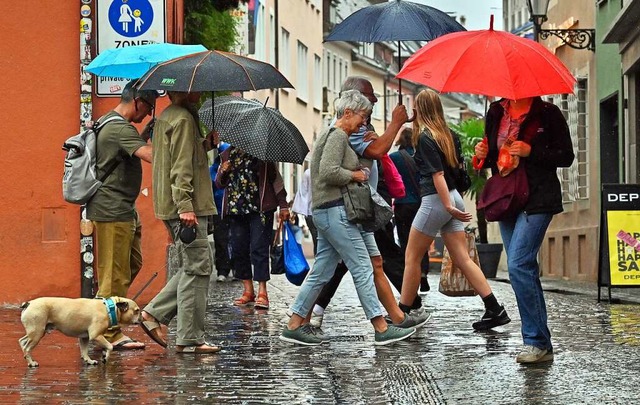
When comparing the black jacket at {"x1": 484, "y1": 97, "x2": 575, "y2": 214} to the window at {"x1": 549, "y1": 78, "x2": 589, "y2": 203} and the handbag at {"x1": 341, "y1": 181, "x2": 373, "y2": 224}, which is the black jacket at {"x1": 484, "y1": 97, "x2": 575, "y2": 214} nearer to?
the handbag at {"x1": 341, "y1": 181, "x2": 373, "y2": 224}

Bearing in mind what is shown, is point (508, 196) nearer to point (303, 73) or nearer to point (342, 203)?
point (342, 203)

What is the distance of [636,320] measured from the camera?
1312cm

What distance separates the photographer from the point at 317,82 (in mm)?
59719

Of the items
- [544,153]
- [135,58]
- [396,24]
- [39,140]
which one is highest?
[396,24]

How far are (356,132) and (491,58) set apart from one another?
161 cm

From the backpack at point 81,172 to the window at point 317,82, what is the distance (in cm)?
4724

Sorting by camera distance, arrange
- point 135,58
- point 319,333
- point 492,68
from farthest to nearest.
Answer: point 135,58 < point 319,333 < point 492,68

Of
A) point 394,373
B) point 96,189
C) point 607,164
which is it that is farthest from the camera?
point 607,164

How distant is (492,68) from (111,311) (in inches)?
114

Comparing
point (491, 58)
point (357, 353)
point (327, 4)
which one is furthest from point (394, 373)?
point (327, 4)

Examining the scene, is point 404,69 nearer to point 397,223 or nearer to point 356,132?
point 356,132

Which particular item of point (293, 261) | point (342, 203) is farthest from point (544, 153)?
point (293, 261)

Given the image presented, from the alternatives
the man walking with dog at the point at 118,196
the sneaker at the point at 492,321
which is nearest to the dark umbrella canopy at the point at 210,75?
the man walking with dog at the point at 118,196

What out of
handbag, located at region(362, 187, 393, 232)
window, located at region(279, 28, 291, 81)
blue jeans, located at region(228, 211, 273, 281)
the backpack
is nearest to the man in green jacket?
the backpack
